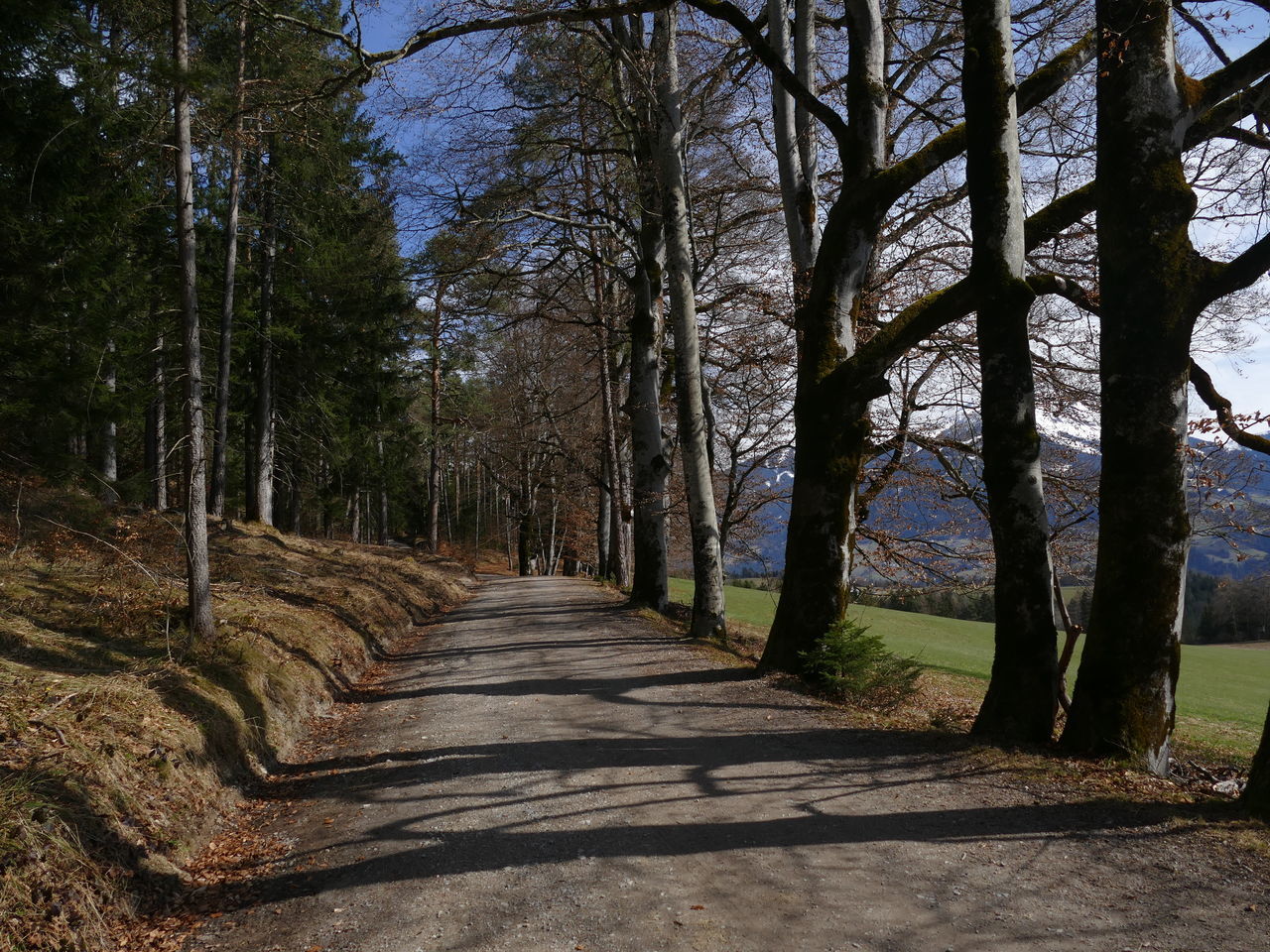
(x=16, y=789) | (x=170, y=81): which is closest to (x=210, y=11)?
(x=170, y=81)

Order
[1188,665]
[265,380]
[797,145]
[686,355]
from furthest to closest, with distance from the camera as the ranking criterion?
[1188,665]
[265,380]
[686,355]
[797,145]

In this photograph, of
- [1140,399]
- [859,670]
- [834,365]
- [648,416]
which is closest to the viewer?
[1140,399]

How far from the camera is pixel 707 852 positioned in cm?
414

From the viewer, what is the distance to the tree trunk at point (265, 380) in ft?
67.6

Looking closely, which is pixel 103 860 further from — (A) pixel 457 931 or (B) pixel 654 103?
(B) pixel 654 103

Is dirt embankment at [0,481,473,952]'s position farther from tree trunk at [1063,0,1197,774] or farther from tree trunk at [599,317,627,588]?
tree trunk at [599,317,627,588]

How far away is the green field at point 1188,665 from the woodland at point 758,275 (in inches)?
99.5

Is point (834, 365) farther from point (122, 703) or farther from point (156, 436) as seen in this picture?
point (156, 436)

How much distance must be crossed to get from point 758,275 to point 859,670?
11584mm

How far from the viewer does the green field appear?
44.6 ft

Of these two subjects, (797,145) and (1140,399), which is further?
(797,145)

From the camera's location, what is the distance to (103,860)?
150 inches

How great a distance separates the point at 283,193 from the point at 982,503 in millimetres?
19123

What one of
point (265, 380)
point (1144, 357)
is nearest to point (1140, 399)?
point (1144, 357)
